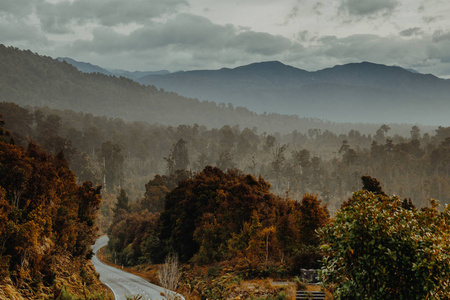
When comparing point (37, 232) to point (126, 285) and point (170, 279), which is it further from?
point (126, 285)

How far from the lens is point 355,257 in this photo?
45.3ft

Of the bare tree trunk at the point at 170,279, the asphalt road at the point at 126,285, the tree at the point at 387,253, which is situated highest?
the tree at the point at 387,253

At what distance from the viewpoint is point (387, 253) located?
12727 millimetres

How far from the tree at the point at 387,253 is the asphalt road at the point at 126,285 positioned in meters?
20.4

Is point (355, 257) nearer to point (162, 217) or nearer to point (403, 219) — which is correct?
point (403, 219)

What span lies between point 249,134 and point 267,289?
461ft

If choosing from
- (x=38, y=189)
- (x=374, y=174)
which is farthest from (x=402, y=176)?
(x=38, y=189)

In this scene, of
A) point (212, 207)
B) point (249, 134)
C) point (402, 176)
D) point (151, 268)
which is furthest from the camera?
point (249, 134)

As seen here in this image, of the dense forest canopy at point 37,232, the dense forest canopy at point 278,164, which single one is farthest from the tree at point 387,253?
the dense forest canopy at point 278,164

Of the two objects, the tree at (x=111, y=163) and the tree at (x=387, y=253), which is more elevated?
the tree at (x=387, y=253)

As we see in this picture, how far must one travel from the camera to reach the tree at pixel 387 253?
41.3 ft

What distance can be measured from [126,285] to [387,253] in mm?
33261

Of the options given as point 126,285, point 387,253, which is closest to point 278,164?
point 126,285

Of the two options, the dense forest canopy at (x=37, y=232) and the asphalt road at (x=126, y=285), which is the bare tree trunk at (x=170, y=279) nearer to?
the asphalt road at (x=126, y=285)
